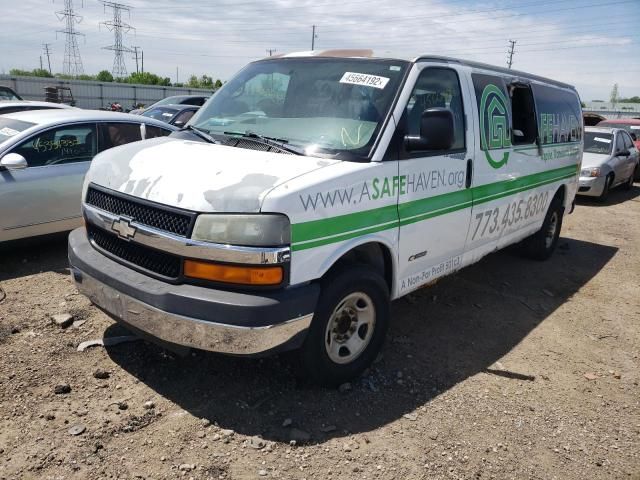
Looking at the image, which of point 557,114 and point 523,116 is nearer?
point 523,116

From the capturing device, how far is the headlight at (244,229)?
9.29ft

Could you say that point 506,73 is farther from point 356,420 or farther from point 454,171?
point 356,420

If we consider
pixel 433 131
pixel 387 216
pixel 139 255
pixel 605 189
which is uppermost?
pixel 433 131

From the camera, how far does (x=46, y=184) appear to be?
552 cm

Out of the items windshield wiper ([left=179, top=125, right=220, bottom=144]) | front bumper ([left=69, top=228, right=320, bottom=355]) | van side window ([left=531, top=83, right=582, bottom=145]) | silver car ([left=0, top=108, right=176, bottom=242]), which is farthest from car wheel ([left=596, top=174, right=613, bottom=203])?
front bumper ([left=69, top=228, right=320, bottom=355])

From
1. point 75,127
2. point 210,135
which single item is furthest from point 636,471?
point 75,127

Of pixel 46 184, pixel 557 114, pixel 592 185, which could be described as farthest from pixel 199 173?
pixel 592 185

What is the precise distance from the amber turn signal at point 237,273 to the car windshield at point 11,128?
12.7ft

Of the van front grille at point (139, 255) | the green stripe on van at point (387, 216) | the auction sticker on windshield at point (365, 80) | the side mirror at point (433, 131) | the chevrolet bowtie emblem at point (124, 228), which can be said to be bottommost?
the van front grille at point (139, 255)

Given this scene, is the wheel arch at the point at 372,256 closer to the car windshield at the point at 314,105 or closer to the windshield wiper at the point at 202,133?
the car windshield at the point at 314,105

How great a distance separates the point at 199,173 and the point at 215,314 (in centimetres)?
84

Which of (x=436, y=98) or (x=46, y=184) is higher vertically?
(x=436, y=98)

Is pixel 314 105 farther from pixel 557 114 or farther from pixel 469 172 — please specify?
pixel 557 114

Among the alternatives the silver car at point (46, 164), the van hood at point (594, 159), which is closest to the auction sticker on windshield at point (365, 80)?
the silver car at point (46, 164)
